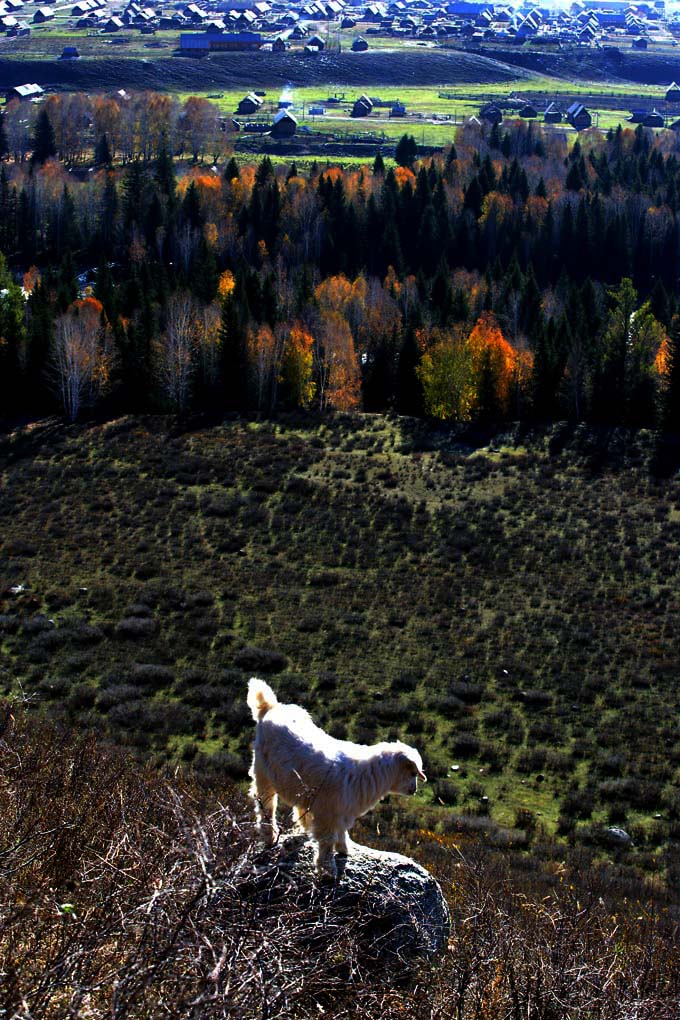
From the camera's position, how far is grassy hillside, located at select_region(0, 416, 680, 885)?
23.9 metres

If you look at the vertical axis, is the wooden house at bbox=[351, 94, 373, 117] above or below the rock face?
below

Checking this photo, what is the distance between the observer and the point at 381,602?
34625mm

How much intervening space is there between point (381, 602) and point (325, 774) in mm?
24233

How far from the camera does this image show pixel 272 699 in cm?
1104

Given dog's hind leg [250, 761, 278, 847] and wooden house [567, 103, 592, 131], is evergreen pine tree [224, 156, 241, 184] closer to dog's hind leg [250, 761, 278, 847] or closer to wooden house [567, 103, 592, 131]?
wooden house [567, 103, 592, 131]

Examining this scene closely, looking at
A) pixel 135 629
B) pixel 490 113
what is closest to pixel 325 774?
pixel 135 629

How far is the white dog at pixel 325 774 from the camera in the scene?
10422 millimetres

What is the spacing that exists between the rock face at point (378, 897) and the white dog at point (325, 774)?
26cm

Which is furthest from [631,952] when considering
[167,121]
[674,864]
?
[167,121]

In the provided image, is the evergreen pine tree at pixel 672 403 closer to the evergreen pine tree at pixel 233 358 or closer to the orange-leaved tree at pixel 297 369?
the orange-leaved tree at pixel 297 369

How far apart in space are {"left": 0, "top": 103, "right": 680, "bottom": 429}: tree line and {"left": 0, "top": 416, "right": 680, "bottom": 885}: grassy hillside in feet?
16.0

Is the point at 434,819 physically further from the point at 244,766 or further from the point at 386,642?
the point at 386,642

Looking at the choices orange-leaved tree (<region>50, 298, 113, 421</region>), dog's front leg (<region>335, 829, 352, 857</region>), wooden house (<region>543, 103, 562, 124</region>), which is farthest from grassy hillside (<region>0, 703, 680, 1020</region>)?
wooden house (<region>543, 103, 562, 124</region>)

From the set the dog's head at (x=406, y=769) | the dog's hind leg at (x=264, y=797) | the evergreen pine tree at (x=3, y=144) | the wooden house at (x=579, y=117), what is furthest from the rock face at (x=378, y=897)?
the wooden house at (x=579, y=117)
